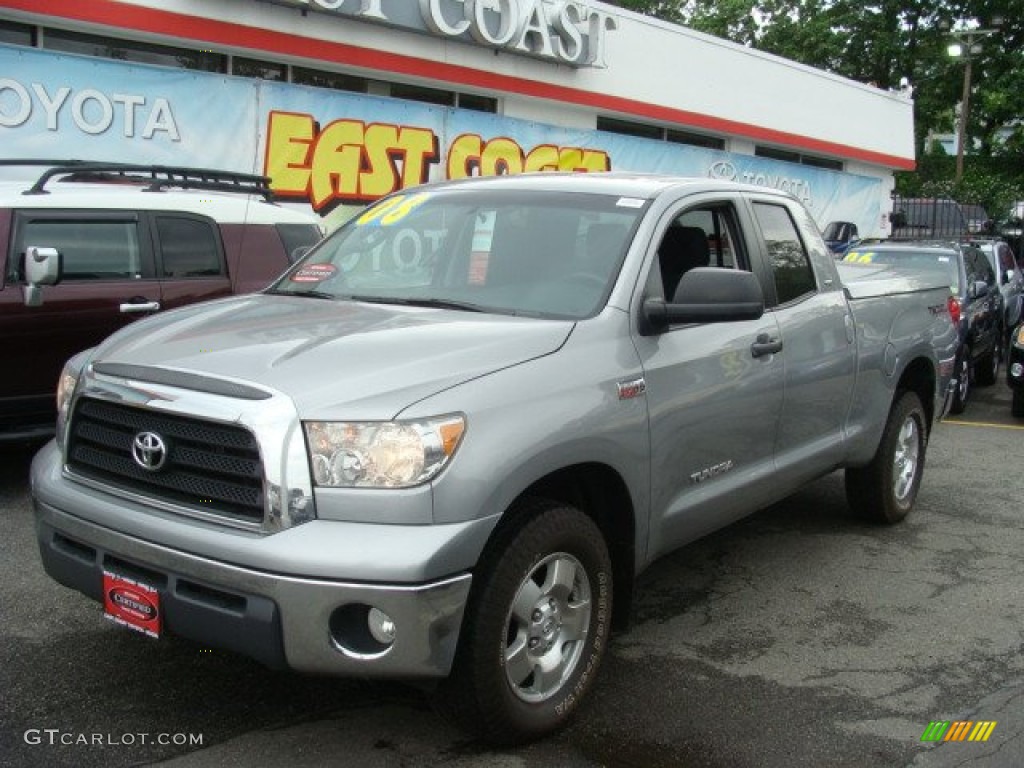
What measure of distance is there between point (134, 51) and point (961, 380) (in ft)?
32.0

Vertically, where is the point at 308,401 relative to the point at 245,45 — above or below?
below

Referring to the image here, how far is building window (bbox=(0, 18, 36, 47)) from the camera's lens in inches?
436

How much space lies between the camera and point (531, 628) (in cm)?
340

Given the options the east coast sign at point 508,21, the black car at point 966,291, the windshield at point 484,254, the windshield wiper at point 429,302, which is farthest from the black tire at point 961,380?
the east coast sign at point 508,21

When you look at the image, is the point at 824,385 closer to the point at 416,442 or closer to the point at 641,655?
the point at 641,655

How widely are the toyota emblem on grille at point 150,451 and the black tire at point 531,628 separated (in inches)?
40.2

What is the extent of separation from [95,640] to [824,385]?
3.46 meters

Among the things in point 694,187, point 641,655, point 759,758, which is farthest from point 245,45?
point 759,758

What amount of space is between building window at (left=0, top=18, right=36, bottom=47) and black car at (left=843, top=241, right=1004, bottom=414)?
9251mm

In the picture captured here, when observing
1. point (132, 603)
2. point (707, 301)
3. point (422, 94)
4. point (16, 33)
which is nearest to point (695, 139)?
point (422, 94)

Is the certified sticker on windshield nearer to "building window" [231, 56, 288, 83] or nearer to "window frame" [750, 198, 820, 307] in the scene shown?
"window frame" [750, 198, 820, 307]

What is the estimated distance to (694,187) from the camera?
4.60 meters

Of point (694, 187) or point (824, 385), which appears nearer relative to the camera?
point (694, 187)

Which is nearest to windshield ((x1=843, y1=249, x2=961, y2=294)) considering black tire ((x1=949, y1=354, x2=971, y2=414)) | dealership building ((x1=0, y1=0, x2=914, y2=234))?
black tire ((x1=949, y1=354, x2=971, y2=414))
